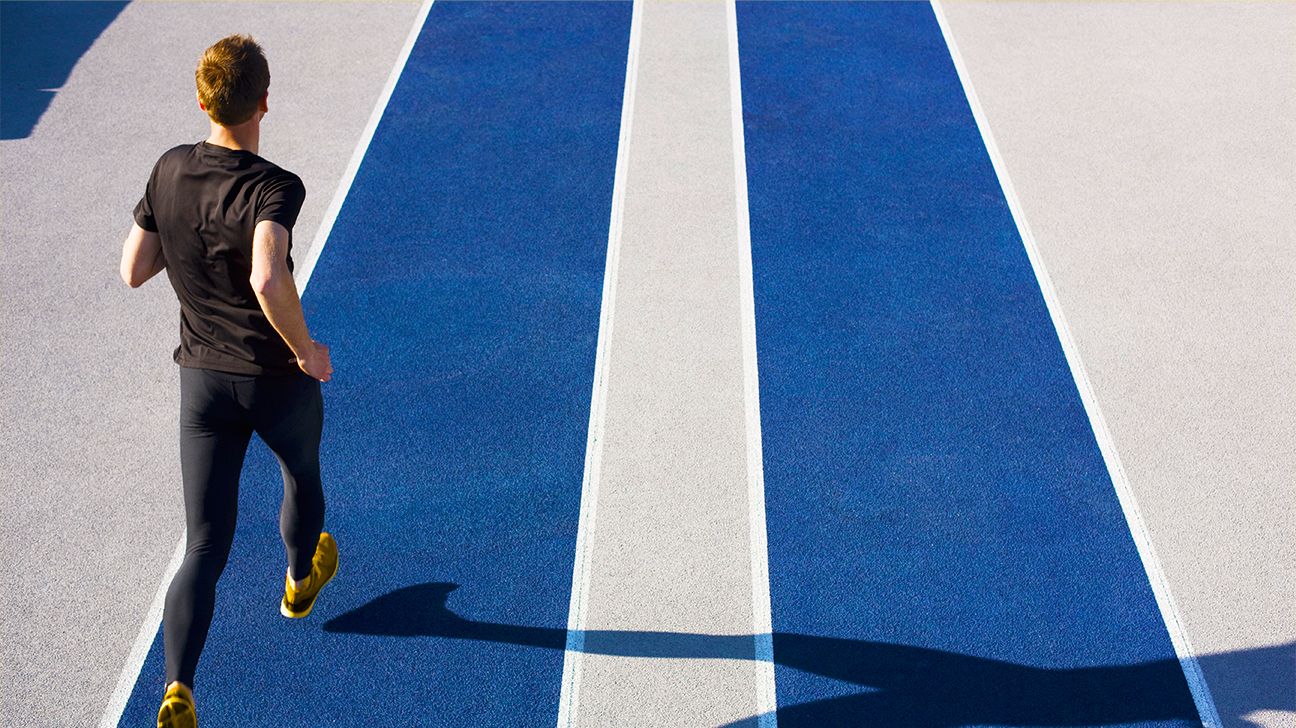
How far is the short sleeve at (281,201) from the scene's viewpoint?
11.4ft

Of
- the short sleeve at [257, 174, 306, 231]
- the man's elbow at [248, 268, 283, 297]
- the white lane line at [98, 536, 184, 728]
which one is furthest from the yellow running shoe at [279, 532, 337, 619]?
the short sleeve at [257, 174, 306, 231]

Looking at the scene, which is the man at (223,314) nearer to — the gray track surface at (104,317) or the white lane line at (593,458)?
the gray track surface at (104,317)

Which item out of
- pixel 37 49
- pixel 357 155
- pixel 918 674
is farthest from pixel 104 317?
pixel 918 674

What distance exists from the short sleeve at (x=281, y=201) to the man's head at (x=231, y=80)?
22cm

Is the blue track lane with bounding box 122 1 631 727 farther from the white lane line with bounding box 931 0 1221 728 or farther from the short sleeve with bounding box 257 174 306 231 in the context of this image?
the white lane line with bounding box 931 0 1221 728

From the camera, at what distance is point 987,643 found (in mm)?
4707

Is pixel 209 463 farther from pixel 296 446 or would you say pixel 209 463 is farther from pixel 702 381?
pixel 702 381

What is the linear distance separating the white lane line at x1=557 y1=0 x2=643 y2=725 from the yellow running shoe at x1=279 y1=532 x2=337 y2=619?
1.02m

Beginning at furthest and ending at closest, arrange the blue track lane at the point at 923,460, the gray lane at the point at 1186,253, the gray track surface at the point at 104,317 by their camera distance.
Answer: the gray lane at the point at 1186,253, the gray track surface at the point at 104,317, the blue track lane at the point at 923,460

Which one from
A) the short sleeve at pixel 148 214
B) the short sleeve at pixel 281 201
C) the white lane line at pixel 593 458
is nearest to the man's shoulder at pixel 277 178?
the short sleeve at pixel 281 201

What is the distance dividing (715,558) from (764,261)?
8.04ft

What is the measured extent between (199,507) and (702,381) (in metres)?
→ 2.84

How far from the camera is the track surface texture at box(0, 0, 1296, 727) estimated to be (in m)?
4.59

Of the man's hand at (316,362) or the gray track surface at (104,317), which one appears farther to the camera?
the gray track surface at (104,317)
